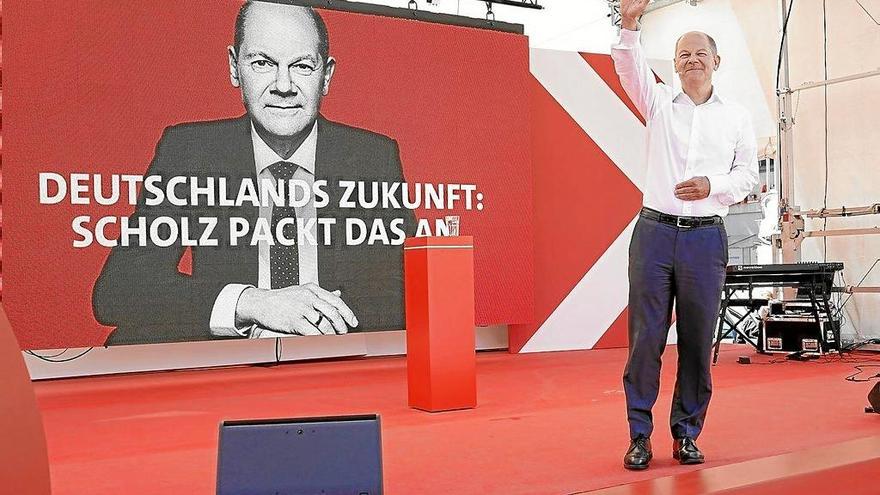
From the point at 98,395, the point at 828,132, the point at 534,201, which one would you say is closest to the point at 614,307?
the point at 534,201

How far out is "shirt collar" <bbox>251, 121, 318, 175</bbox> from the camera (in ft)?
20.2

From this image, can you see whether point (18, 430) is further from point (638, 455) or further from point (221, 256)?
point (221, 256)

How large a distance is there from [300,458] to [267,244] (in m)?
4.27

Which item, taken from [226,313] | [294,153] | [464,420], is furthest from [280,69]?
[464,420]

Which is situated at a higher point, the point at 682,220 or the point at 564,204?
the point at 564,204

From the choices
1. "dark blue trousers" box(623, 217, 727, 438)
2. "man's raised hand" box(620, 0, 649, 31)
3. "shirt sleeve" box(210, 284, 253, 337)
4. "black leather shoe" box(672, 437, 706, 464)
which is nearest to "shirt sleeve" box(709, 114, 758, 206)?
"dark blue trousers" box(623, 217, 727, 438)

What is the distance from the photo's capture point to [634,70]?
2.93 metres

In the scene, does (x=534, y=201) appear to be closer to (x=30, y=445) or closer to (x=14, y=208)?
(x=14, y=208)

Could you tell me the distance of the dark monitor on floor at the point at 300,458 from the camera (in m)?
2.00

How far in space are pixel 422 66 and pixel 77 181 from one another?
8.72ft

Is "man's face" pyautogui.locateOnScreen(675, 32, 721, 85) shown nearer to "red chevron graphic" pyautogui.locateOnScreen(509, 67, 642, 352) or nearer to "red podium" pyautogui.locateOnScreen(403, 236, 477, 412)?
"red podium" pyautogui.locateOnScreen(403, 236, 477, 412)

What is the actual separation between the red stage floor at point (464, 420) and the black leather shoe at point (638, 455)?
0.11 feet

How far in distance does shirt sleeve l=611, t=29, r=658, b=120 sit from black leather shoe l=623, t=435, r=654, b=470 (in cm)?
112

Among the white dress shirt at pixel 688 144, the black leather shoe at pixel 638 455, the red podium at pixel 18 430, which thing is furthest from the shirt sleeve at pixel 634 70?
the red podium at pixel 18 430
